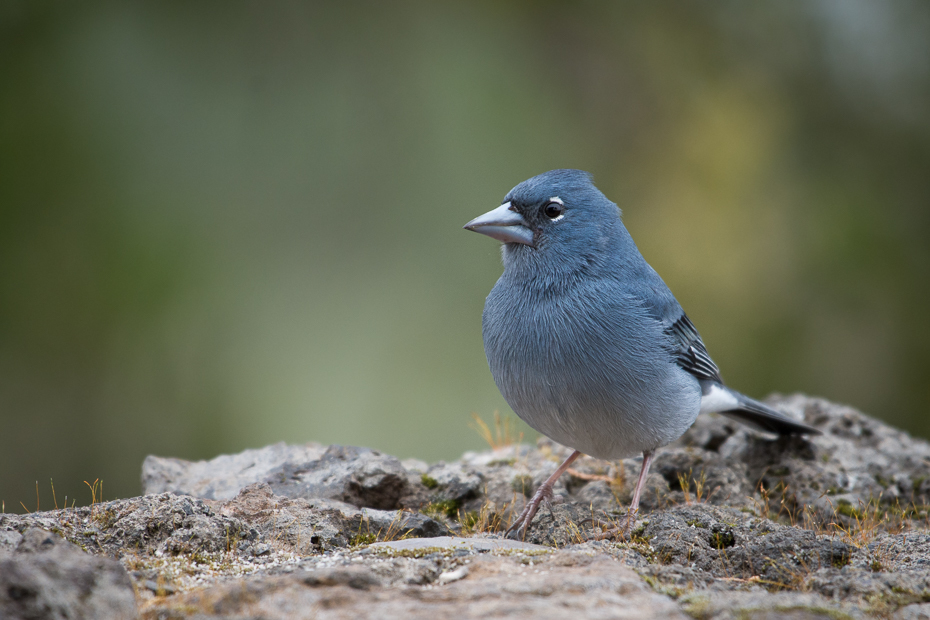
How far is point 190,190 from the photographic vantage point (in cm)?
820

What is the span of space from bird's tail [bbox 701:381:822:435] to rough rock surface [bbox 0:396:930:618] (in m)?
0.16

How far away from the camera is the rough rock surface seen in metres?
2.74

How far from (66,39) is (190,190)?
210cm

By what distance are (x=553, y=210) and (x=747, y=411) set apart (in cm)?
245

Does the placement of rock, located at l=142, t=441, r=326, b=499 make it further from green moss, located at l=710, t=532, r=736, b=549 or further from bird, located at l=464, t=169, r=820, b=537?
green moss, located at l=710, t=532, r=736, b=549

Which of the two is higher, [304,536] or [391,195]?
[391,195]

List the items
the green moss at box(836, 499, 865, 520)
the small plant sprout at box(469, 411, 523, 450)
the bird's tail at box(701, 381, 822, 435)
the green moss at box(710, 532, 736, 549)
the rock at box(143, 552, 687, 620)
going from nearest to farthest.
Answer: the rock at box(143, 552, 687, 620) < the green moss at box(710, 532, 736, 549) < the green moss at box(836, 499, 865, 520) < the bird's tail at box(701, 381, 822, 435) < the small plant sprout at box(469, 411, 523, 450)

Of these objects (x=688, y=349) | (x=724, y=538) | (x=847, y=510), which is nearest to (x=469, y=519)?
(x=724, y=538)

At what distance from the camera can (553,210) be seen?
186 inches

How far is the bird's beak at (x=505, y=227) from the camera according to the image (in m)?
4.65

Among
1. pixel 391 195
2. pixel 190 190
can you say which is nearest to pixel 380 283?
pixel 391 195

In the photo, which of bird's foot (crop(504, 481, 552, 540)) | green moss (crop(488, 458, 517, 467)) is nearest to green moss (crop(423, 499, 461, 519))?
bird's foot (crop(504, 481, 552, 540))

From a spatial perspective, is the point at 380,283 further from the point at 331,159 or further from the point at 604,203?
the point at 604,203

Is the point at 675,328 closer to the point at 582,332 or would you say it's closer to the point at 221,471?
the point at 582,332
